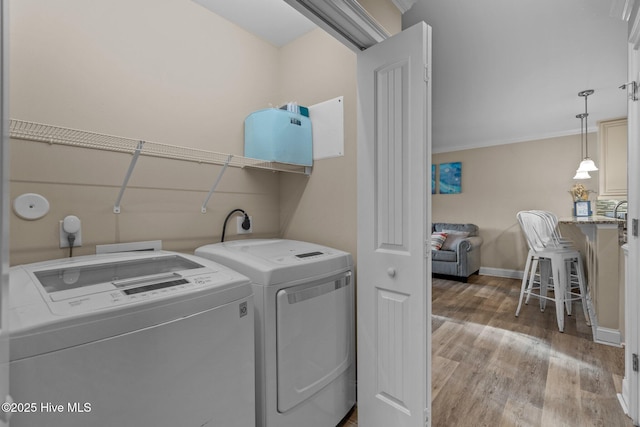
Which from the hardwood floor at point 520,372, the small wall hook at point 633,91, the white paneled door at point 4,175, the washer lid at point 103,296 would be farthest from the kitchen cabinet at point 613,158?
the white paneled door at point 4,175

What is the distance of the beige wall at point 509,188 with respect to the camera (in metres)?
4.66

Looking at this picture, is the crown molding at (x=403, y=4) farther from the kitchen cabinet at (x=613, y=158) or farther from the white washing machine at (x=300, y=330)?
the kitchen cabinet at (x=613, y=158)

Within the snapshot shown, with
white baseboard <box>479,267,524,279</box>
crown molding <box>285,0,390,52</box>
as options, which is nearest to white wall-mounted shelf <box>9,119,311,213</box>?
crown molding <box>285,0,390,52</box>

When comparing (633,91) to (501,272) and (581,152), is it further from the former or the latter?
(501,272)

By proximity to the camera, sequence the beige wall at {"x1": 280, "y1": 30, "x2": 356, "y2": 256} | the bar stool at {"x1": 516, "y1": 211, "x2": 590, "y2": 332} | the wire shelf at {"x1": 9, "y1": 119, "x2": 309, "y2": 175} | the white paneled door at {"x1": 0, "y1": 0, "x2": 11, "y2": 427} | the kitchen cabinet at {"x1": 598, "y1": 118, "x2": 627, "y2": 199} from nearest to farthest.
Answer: the white paneled door at {"x1": 0, "y1": 0, "x2": 11, "y2": 427} → the wire shelf at {"x1": 9, "y1": 119, "x2": 309, "y2": 175} → the beige wall at {"x1": 280, "y1": 30, "x2": 356, "y2": 256} → the bar stool at {"x1": 516, "y1": 211, "x2": 590, "y2": 332} → the kitchen cabinet at {"x1": 598, "y1": 118, "x2": 627, "y2": 199}

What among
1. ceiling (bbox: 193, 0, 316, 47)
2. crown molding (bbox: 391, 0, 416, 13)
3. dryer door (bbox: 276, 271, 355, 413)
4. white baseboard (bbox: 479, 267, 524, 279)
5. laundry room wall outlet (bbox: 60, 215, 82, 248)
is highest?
ceiling (bbox: 193, 0, 316, 47)

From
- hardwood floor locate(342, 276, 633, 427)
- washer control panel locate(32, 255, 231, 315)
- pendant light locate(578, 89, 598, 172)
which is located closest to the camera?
washer control panel locate(32, 255, 231, 315)

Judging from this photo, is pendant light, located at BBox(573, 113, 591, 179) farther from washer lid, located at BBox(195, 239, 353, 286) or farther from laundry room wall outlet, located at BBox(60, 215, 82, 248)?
laundry room wall outlet, located at BBox(60, 215, 82, 248)

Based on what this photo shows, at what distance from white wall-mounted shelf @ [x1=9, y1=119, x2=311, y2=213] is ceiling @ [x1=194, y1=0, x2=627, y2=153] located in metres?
0.91

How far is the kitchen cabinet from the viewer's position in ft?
12.6

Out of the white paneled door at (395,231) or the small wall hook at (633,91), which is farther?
the small wall hook at (633,91)

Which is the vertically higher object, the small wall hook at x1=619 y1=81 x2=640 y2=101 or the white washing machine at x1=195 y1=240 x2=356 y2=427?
the small wall hook at x1=619 y1=81 x2=640 y2=101

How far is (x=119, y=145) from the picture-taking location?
136 cm

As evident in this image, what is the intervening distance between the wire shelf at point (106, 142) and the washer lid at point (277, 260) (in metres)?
0.51
